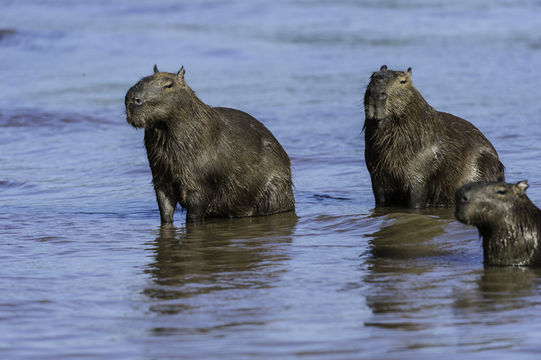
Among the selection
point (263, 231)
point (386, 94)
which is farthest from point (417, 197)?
point (263, 231)

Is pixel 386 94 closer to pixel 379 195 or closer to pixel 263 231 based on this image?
pixel 379 195

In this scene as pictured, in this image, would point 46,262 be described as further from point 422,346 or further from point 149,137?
point 422,346

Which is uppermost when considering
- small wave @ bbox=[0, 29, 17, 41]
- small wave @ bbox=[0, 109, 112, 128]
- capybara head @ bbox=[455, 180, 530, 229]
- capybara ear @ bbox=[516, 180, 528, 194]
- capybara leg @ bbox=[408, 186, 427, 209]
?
small wave @ bbox=[0, 29, 17, 41]

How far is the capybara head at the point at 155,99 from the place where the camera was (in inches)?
318

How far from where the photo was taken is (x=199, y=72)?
18766 millimetres

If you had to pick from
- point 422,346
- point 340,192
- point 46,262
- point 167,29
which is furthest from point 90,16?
point 422,346

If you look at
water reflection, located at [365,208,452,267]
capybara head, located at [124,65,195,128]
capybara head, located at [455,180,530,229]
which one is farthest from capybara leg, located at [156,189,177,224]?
capybara head, located at [455,180,530,229]

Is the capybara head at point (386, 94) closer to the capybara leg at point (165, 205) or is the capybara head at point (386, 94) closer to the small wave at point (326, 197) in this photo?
the small wave at point (326, 197)

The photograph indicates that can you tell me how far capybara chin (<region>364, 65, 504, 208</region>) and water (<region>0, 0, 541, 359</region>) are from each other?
32 centimetres

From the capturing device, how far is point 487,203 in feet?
21.7

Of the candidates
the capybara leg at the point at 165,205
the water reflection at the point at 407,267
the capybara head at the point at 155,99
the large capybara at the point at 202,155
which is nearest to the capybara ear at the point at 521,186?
the water reflection at the point at 407,267

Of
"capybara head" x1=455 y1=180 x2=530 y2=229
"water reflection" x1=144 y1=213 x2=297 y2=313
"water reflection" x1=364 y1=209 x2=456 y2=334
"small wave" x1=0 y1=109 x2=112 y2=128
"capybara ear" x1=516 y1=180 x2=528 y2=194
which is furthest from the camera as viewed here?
"small wave" x1=0 y1=109 x2=112 y2=128

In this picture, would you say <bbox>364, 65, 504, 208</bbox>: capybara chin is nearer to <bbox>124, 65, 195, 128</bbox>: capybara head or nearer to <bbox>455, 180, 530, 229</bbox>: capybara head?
<bbox>124, 65, 195, 128</bbox>: capybara head

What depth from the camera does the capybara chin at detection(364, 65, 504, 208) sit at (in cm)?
870
